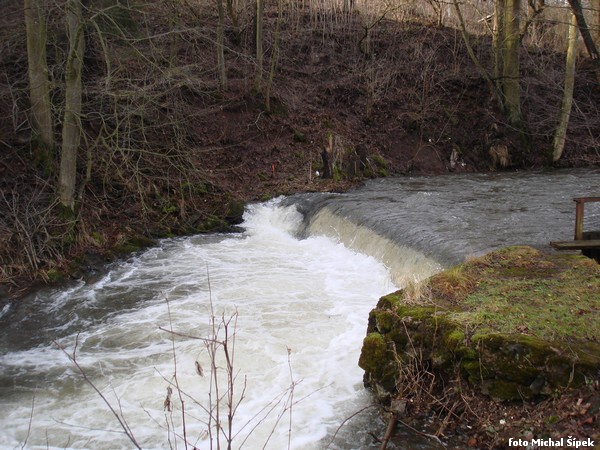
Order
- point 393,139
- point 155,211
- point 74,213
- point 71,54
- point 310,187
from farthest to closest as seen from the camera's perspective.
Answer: point 393,139 < point 310,187 < point 155,211 < point 74,213 < point 71,54

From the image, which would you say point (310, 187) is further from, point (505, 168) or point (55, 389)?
point (55, 389)

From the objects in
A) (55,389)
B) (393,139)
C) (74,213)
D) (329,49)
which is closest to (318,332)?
(55,389)

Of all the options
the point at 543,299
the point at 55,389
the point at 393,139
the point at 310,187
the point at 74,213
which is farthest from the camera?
the point at 393,139

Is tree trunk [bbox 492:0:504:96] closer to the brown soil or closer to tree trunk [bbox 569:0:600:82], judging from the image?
the brown soil

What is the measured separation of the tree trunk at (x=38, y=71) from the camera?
10.8 m

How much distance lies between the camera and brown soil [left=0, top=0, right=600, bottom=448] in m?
10.2

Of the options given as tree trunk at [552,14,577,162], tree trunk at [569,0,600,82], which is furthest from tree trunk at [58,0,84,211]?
tree trunk at [552,14,577,162]

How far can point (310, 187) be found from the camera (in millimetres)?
15625

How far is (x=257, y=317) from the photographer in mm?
7988

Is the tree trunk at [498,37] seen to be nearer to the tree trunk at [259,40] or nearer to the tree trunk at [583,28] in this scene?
the tree trunk at [259,40]

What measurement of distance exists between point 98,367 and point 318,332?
2.72 m

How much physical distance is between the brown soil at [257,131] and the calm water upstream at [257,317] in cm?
100

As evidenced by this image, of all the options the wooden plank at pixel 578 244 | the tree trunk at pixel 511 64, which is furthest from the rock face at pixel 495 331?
the tree trunk at pixel 511 64

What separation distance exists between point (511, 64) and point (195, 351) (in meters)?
16.5
